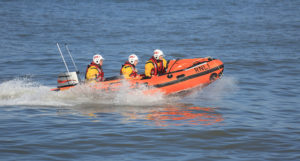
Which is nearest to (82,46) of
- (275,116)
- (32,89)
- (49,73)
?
(49,73)

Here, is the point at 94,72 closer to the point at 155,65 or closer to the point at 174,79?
the point at 155,65

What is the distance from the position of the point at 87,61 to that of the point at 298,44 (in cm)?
888

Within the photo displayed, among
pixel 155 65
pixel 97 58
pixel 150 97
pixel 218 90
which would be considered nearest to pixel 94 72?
pixel 97 58

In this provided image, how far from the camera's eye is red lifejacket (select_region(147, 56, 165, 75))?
10422 millimetres

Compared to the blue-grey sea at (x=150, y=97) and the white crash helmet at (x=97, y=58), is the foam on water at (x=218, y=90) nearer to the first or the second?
the blue-grey sea at (x=150, y=97)

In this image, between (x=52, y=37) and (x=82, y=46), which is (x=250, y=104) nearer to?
(x=82, y=46)

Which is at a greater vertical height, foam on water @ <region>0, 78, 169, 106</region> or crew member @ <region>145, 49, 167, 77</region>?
crew member @ <region>145, 49, 167, 77</region>

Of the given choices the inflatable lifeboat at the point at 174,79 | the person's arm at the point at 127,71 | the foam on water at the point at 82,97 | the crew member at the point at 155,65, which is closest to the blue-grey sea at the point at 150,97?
the foam on water at the point at 82,97

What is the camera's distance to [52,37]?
20375 millimetres

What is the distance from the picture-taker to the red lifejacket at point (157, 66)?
34.2 ft

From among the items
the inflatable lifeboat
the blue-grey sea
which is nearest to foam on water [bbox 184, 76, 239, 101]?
the blue-grey sea

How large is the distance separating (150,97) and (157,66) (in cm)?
81

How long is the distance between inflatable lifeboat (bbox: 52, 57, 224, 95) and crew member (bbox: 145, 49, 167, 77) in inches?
8.6

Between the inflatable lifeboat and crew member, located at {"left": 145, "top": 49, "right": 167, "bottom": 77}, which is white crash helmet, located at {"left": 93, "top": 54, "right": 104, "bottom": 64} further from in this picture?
crew member, located at {"left": 145, "top": 49, "right": 167, "bottom": 77}
